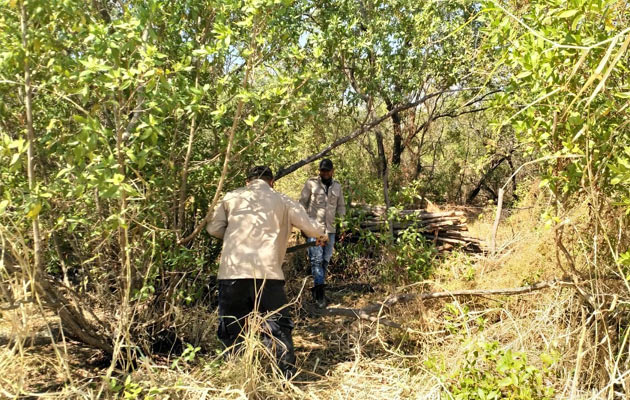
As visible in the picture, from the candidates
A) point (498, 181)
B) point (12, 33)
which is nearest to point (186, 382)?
point (12, 33)

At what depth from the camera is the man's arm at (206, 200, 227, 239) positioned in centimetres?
375

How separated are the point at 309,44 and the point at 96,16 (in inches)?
87.3

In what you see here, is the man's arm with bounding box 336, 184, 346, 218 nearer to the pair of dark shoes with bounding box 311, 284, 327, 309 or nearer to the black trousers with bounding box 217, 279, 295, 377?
the pair of dark shoes with bounding box 311, 284, 327, 309

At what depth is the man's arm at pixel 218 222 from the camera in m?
3.75

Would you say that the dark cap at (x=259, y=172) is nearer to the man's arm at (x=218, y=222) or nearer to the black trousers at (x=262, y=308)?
the man's arm at (x=218, y=222)

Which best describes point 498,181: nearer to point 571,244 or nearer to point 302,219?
point 571,244

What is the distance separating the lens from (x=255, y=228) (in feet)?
Result: 11.9

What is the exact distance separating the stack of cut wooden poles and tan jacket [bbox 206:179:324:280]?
113 inches

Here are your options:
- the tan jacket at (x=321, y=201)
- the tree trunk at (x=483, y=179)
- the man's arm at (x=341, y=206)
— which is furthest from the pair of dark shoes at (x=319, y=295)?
the tree trunk at (x=483, y=179)

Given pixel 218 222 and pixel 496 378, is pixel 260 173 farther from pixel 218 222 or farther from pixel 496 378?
pixel 496 378

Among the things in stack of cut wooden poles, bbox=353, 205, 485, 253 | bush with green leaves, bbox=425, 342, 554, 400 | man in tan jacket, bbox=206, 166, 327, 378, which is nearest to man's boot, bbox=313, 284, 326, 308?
stack of cut wooden poles, bbox=353, 205, 485, 253

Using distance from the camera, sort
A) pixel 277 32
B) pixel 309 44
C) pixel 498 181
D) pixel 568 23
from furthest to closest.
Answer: pixel 498 181 → pixel 309 44 → pixel 277 32 → pixel 568 23

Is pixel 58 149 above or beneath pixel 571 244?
above

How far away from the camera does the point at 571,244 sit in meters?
4.05
